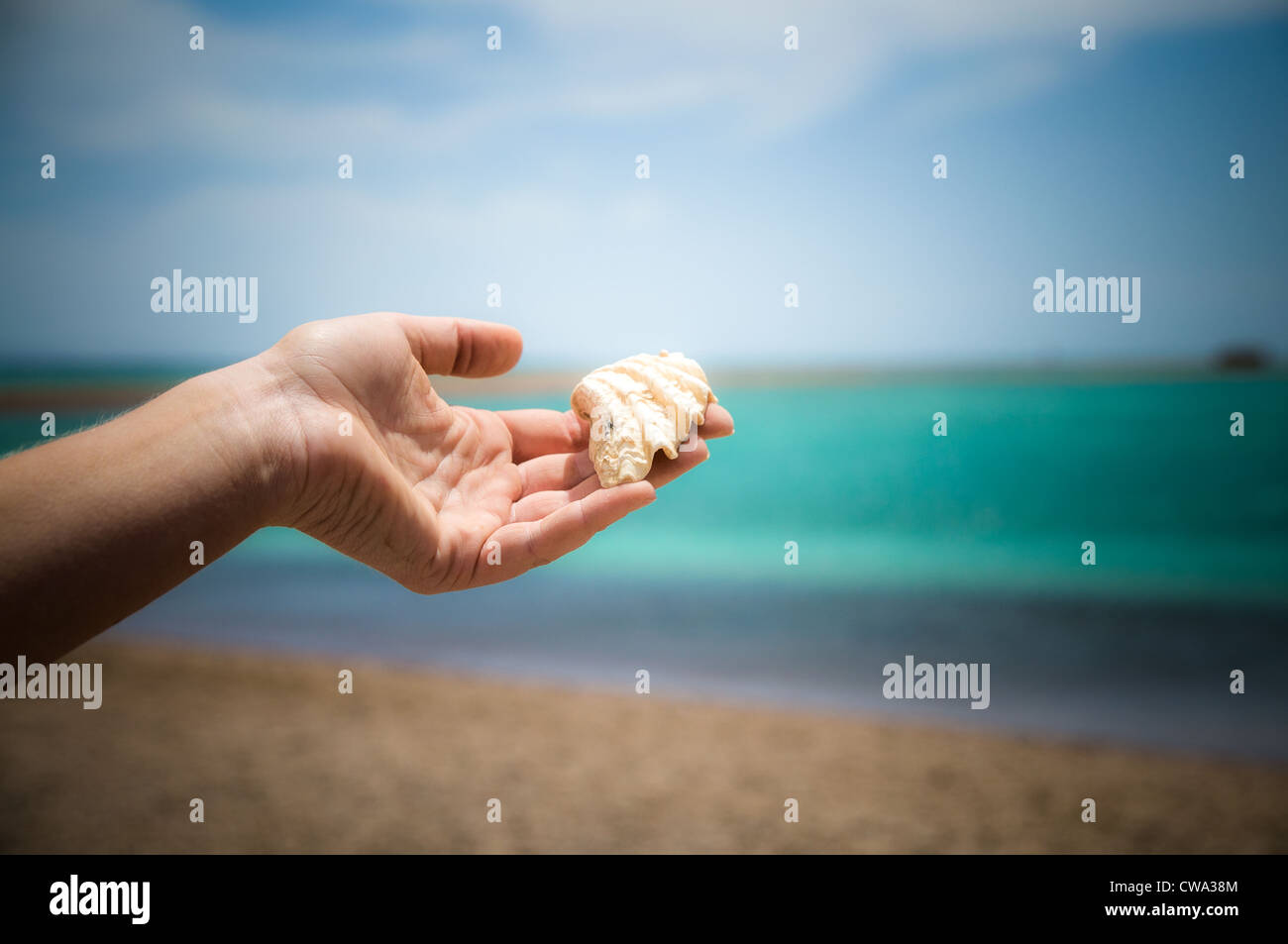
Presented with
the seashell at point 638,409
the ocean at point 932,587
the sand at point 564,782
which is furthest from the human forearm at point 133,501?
the ocean at point 932,587

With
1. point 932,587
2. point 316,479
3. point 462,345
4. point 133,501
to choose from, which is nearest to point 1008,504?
point 932,587

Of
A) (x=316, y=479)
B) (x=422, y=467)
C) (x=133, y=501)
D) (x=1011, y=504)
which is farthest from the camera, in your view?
(x=1011, y=504)

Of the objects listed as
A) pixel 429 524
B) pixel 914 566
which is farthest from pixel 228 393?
pixel 914 566

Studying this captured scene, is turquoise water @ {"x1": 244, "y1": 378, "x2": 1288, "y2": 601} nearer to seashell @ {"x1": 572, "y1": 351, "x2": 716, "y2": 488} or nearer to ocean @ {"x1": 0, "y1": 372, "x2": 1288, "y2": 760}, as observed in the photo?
ocean @ {"x1": 0, "y1": 372, "x2": 1288, "y2": 760}

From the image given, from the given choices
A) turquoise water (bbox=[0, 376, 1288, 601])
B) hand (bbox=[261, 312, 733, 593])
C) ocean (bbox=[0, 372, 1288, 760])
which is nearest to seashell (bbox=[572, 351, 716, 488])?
hand (bbox=[261, 312, 733, 593])

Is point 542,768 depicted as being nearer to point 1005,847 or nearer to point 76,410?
point 1005,847

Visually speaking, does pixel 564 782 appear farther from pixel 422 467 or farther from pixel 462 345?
pixel 462 345

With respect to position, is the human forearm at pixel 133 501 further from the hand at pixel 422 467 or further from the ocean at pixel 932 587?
the ocean at pixel 932 587
